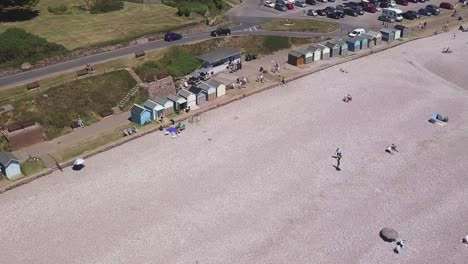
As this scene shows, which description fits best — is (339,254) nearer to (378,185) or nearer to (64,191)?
(378,185)

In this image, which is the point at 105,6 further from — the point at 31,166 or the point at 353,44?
the point at 31,166

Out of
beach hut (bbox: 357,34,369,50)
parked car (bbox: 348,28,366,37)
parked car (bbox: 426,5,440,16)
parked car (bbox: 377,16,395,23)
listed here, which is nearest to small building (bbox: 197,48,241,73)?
beach hut (bbox: 357,34,369,50)

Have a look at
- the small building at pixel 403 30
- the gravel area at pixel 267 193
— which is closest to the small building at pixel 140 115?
the gravel area at pixel 267 193

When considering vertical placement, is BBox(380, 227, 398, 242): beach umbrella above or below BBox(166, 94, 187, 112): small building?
below

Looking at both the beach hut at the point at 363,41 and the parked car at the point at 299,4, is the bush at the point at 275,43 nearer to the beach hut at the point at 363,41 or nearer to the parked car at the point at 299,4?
the beach hut at the point at 363,41

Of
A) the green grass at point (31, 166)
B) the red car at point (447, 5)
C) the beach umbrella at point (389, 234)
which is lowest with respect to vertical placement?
the beach umbrella at point (389, 234)

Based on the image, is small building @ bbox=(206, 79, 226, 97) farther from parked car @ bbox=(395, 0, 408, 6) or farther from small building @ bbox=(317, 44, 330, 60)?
parked car @ bbox=(395, 0, 408, 6)
